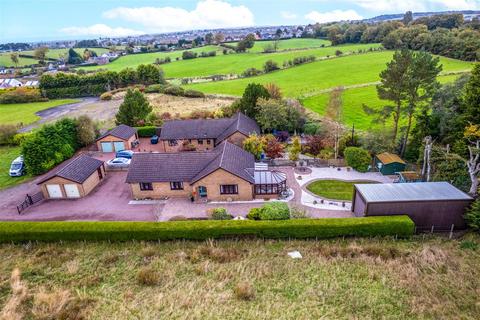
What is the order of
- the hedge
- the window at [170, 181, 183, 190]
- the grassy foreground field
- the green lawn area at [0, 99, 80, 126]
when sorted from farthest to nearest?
the green lawn area at [0, 99, 80, 126], the window at [170, 181, 183, 190], the hedge, the grassy foreground field

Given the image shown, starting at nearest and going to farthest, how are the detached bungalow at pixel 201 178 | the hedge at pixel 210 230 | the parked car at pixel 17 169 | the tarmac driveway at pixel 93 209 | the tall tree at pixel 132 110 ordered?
1. the hedge at pixel 210 230
2. the tarmac driveway at pixel 93 209
3. the detached bungalow at pixel 201 178
4. the parked car at pixel 17 169
5. the tall tree at pixel 132 110

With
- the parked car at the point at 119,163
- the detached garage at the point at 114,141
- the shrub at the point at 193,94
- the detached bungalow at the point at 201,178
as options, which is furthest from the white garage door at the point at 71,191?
the shrub at the point at 193,94

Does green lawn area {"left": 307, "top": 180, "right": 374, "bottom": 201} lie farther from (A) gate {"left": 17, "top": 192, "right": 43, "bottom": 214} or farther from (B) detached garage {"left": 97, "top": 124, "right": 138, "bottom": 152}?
(A) gate {"left": 17, "top": 192, "right": 43, "bottom": 214}

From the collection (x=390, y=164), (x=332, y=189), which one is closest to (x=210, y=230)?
(x=332, y=189)

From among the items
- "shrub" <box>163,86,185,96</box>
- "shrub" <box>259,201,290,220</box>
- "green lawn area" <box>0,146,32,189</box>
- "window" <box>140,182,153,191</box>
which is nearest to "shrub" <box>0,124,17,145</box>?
"green lawn area" <box>0,146,32,189</box>

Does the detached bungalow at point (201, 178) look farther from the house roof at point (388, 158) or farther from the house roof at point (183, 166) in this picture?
the house roof at point (388, 158)

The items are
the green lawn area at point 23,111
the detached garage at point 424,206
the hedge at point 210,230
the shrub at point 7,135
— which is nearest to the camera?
the hedge at point 210,230
